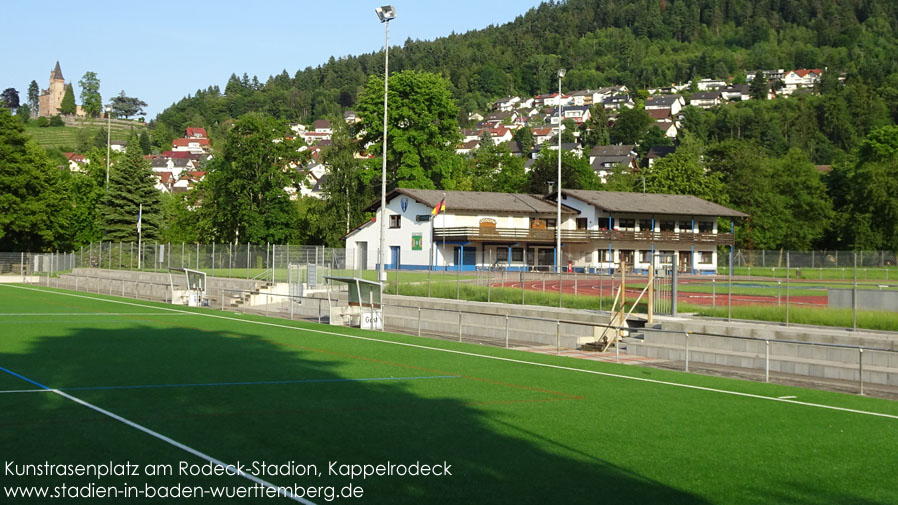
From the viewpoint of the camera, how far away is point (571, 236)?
7456cm

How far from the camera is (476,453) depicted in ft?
34.5

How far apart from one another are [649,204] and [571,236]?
9.74 m

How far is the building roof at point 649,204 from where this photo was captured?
76000mm

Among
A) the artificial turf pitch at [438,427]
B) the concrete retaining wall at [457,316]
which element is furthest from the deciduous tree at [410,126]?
the artificial turf pitch at [438,427]

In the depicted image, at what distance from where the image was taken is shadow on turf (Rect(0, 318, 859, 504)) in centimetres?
899

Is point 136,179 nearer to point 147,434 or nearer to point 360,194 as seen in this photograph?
point 360,194

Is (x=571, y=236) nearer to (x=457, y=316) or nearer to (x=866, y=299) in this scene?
(x=457, y=316)

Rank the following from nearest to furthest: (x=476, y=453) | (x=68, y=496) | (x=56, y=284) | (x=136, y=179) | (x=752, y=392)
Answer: (x=68, y=496) → (x=476, y=453) → (x=752, y=392) → (x=56, y=284) → (x=136, y=179)

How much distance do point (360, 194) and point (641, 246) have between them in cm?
2922

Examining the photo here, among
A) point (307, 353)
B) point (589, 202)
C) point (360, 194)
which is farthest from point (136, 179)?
point (307, 353)

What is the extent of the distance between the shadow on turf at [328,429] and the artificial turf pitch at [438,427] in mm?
39

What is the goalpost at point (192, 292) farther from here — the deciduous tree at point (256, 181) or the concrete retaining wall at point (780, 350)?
the deciduous tree at point (256, 181)

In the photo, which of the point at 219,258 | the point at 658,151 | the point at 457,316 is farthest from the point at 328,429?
the point at 658,151

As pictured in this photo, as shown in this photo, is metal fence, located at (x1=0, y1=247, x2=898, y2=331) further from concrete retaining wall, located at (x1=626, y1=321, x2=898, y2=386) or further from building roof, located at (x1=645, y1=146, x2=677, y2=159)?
building roof, located at (x1=645, y1=146, x2=677, y2=159)
